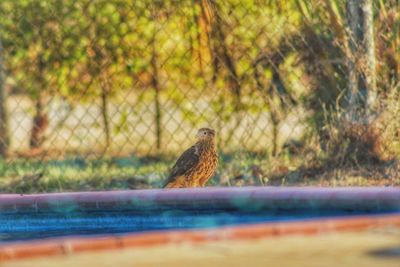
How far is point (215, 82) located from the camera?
8406 millimetres

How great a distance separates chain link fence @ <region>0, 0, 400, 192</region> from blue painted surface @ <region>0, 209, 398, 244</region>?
3.02 m

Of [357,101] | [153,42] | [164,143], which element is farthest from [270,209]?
[164,143]

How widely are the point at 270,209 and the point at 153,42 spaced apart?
4673 millimetres

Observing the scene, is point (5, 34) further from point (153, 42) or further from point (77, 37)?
point (153, 42)

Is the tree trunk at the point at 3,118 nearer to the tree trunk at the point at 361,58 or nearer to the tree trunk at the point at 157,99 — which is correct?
the tree trunk at the point at 157,99

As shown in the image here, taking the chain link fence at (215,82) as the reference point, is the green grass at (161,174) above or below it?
below

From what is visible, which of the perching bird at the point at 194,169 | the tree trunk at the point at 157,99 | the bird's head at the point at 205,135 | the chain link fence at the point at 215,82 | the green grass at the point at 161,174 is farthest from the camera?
the tree trunk at the point at 157,99

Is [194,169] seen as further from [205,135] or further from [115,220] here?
[115,220]

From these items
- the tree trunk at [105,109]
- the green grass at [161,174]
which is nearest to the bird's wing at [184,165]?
the green grass at [161,174]

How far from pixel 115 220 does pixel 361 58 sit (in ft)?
11.0

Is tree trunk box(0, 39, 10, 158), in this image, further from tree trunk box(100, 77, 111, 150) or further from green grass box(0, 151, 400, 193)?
tree trunk box(100, 77, 111, 150)

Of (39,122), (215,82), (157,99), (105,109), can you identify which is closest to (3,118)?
(39,122)

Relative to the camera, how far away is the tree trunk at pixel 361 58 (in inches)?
284

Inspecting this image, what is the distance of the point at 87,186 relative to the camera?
756 cm
